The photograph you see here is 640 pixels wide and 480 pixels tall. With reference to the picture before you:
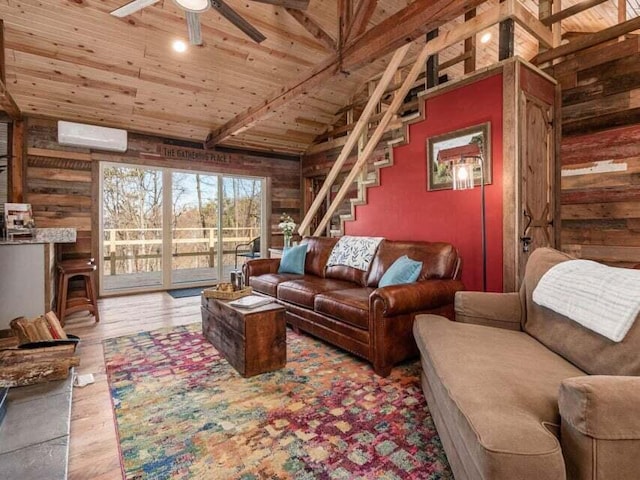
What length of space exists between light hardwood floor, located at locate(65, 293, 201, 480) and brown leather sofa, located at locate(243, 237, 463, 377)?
1.22 meters

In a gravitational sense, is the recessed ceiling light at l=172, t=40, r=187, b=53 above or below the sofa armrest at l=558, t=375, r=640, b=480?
above

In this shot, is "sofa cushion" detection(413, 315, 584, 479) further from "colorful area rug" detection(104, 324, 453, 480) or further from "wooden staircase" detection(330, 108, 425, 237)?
"wooden staircase" detection(330, 108, 425, 237)

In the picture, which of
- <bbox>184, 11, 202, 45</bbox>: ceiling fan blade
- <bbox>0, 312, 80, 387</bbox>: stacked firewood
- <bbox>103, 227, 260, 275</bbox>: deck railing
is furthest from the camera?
<bbox>103, 227, 260, 275</bbox>: deck railing

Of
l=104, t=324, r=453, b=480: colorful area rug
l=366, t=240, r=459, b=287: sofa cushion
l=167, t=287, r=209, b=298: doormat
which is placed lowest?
l=104, t=324, r=453, b=480: colorful area rug

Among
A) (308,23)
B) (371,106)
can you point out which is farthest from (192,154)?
(371,106)

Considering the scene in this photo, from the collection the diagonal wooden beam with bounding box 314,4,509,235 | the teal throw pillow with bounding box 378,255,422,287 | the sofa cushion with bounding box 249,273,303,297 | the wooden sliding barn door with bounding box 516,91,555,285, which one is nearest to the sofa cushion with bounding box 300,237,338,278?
the sofa cushion with bounding box 249,273,303,297

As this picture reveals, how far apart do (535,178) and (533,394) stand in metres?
2.51

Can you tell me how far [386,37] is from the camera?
108 inches

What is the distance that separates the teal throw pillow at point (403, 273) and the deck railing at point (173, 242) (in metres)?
4.26

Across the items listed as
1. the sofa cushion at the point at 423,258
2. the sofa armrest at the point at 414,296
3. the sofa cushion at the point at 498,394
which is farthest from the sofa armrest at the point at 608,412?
the sofa cushion at the point at 423,258

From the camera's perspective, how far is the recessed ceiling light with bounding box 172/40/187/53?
3967 mm

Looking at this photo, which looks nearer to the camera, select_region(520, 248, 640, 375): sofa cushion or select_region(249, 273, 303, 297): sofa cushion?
select_region(520, 248, 640, 375): sofa cushion

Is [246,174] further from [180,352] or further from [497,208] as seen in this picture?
[497,208]

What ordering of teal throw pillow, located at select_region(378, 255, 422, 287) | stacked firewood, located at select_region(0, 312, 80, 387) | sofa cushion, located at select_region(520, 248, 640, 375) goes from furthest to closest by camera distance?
teal throw pillow, located at select_region(378, 255, 422, 287) → stacked firewood, located at select_region(0, 312, 80, 387) → sofa cushion, located at select_region(520, 248, 640, 375)
